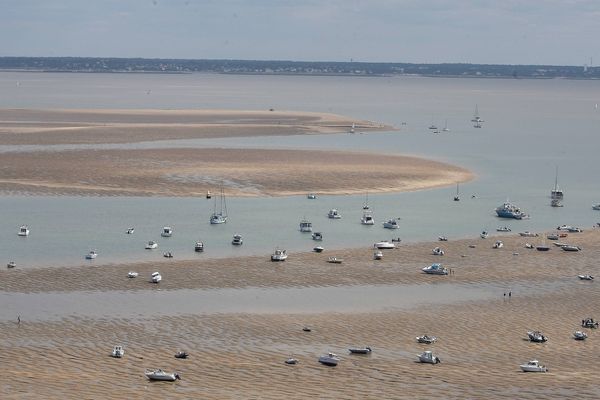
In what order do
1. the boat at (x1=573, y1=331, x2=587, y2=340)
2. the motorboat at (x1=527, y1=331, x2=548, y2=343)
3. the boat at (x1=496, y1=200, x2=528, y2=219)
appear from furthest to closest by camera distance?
1. the boat at (x1=496, y1=200, x2=528, y2=219)
2. the boat at (x1=573, y1=331, x2=587, y2=340)
3. the motorboat at (x1=527, y1=331, x2=548, y2=343)

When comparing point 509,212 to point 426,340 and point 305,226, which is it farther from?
point 426,340


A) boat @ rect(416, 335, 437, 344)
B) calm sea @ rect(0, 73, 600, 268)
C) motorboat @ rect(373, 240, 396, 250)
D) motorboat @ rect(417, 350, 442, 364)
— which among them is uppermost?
motorboat @ rect(417, 350, 442, 364)

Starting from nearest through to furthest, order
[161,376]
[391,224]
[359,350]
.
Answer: [161,376] → [359,350] → [391,224]

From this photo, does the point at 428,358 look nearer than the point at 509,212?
Yes

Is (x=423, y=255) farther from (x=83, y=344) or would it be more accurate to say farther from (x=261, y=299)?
(x=83, y=344)

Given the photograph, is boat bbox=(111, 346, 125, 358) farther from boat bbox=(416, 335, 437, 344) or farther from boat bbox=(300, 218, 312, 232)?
boat bbox=(300, 218, 312, 232)

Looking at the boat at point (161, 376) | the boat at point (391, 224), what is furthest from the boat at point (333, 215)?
the boat at point (161, 376)

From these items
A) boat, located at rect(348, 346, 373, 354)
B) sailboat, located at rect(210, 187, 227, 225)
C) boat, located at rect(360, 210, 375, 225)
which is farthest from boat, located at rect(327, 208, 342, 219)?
boat, located at rect(348, 346, 373, 354)

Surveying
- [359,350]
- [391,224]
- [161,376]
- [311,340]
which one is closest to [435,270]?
[391,224]
